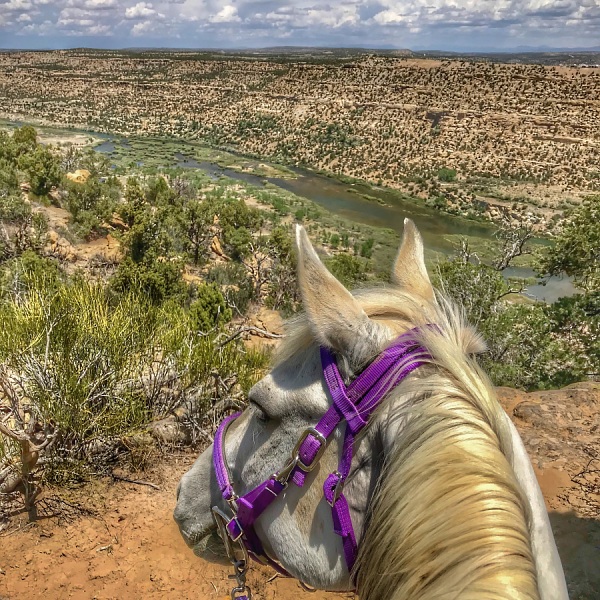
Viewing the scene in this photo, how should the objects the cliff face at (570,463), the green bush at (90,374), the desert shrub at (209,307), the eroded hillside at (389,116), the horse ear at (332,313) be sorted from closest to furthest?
the horse ear at (332,313)
the cliff face at (570,463)
the green bush at (90,374)
the desert shrub at (209,307)
the eroded hillside at (389,116)

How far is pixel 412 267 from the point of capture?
1.75 m

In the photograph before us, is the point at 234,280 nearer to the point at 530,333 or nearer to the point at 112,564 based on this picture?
the point at 530,333

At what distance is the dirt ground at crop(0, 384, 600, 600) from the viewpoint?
4.36m

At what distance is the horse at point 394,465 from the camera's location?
117cm

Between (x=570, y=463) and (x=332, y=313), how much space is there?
612 cm

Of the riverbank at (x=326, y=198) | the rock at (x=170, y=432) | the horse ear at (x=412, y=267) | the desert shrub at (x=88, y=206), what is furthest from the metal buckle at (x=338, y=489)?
the riverbank at (x=326, y=198)

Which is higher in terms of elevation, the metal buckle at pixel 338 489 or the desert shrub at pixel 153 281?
Answer: the metal buckle at pixel 338 489

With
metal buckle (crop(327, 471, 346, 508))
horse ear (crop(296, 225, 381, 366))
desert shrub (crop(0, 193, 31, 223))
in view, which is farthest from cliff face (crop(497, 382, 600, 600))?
desert shrub (crop(0, 193, 31, 223))

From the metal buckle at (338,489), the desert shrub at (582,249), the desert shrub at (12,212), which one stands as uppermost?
the metal buckle at (338,489)

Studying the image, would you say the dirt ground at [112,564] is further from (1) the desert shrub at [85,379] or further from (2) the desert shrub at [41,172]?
(2) the desert shrub at [41,172]

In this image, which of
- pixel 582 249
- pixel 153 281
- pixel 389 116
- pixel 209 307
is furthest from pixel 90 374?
pixel 389 116

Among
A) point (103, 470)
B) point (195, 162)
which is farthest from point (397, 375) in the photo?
point (195, 162)

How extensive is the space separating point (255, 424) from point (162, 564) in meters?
3.85

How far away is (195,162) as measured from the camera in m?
46.7
